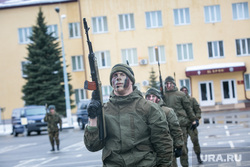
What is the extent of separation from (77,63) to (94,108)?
41.2 metres

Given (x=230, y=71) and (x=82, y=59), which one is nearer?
(x=230, y=71)

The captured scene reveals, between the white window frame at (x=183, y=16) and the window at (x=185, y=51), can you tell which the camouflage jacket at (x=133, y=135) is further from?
the white window frame at (x=183, y=16)

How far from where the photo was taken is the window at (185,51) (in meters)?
42.0

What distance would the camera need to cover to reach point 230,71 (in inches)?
1570

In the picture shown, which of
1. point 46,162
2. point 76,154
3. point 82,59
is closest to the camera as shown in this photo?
point 46,162

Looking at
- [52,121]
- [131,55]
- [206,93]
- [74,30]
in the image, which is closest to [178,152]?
[52,121]

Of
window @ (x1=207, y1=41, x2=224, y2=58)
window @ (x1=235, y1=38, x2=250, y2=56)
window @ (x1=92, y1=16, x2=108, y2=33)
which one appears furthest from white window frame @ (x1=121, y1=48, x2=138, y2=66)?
window @ (x1=235, y1=38, x2=250, y2=56)

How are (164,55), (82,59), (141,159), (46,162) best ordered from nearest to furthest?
(141,159), (46,162), (164,55), (82,59)

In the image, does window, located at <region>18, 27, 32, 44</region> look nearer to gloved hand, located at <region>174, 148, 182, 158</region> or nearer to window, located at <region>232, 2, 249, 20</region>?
window, located at <region>232, 2, 249, 20</region>

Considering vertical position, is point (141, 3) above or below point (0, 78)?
above

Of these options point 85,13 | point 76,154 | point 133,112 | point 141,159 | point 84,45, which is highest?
point 85,13

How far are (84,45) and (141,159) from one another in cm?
3988

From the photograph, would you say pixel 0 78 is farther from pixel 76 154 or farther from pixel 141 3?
pixel 76 154

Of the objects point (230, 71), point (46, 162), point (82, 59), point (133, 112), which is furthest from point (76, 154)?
point (82, 59)
